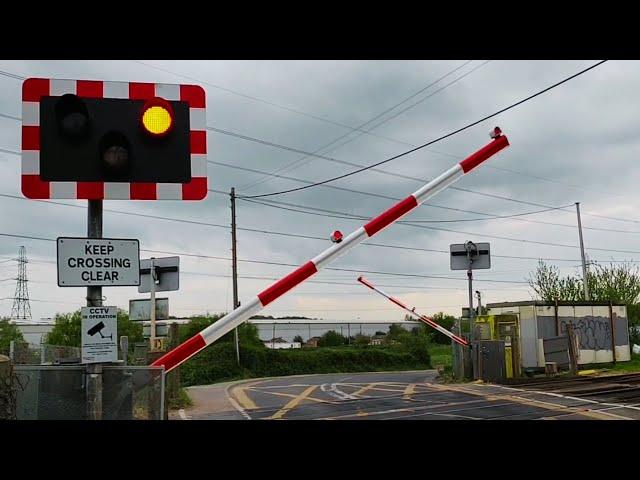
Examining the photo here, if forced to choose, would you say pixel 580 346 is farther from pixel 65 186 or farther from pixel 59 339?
pixel 65 186

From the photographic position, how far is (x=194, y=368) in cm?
3019

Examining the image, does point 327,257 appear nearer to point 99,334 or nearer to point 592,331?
point 99,334

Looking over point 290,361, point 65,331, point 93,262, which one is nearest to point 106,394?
point 93,262

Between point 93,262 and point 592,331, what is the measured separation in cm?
2584

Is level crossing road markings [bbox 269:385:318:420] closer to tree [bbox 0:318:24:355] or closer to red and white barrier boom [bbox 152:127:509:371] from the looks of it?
red and white barrier boom [bbox 152:127:509:371]

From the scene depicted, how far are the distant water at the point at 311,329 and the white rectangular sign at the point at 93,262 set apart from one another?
159 ft

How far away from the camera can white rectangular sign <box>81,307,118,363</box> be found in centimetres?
320

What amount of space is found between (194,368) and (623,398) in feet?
63.2

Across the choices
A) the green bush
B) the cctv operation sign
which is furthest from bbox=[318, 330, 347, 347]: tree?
the cctv operation sign
